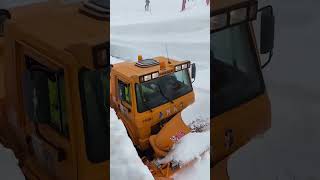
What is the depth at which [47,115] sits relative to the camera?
1.64m

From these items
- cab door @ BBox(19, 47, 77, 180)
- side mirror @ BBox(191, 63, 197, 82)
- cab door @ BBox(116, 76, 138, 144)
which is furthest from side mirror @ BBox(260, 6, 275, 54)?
cab door @ BBox(19, 47, 77, 180)

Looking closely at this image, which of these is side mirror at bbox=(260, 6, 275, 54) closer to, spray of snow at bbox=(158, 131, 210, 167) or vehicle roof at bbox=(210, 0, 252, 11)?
vehicle roof at bbox=(210, 0, 252, 11)

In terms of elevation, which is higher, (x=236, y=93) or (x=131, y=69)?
(x=131, y=69)

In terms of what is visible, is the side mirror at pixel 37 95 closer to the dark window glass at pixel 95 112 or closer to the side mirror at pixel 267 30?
the dark window glass at pixel 95 112

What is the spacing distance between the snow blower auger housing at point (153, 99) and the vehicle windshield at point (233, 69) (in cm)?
15

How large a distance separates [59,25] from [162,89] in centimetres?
43

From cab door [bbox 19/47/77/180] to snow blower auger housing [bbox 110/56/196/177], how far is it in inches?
7.0

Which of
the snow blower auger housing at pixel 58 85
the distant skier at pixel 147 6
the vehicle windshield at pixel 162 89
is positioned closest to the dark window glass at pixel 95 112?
the snow blower auger housing at pixel 58 85

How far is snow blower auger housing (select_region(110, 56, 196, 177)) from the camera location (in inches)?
61.0

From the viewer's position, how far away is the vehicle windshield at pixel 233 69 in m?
1.74

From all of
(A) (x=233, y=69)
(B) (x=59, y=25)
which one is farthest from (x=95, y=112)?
(A) (x=233, y=69)

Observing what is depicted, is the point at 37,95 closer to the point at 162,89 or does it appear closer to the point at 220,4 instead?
the point at 162,89

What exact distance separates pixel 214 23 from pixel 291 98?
476 mm

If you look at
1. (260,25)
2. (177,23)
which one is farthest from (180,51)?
(260,25)
